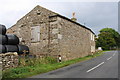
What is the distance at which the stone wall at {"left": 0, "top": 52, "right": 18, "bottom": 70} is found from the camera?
7.68 m

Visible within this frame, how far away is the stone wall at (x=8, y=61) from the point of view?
7684 millimetres

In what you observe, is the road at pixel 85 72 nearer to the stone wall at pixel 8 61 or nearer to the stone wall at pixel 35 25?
the stone wall at pixel 8 61

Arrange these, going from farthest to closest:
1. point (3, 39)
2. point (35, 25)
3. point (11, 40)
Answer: point (35, 25), point (11, 40), point (3, 39)

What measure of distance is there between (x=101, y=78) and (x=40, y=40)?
8.86 metres

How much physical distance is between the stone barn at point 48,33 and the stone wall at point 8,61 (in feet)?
16.0

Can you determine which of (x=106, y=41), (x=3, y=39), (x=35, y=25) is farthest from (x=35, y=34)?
(x=106, y=41)

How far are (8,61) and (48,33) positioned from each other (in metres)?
6.16

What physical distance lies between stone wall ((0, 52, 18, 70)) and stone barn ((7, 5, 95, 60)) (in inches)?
192

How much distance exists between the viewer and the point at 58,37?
507 inches

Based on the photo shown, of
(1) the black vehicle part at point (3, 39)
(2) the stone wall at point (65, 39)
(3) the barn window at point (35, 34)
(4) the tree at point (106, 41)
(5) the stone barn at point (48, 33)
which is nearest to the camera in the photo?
(1) the black vehicle part at point (3, 39)

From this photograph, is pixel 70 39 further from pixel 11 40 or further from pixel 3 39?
pixel 3 39

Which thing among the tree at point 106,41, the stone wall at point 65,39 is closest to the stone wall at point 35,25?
the stone wall at point 65,39

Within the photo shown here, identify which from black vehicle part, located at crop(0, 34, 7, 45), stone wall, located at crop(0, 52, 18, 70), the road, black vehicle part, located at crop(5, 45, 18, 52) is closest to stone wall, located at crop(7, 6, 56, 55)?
black vehicle part, located at crop(5, 45, 18, 52)

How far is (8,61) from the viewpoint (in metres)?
8.16
